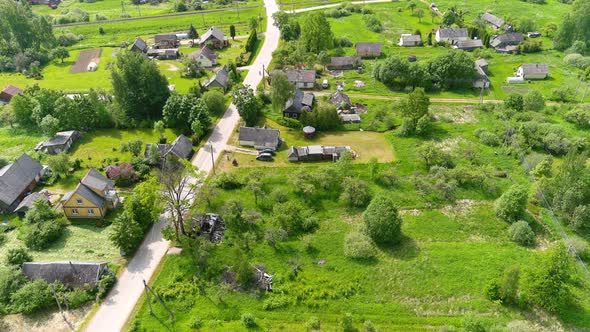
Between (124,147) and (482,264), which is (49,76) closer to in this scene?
(124,147)

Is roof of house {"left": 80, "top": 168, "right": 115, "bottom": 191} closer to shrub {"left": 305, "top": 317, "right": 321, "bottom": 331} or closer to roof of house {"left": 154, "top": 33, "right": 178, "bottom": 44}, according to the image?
shrub {"left": 305, "top": 317, "right": 321, "bottom": 331}

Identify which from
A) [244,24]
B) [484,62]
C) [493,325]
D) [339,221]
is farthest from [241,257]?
[244,24]

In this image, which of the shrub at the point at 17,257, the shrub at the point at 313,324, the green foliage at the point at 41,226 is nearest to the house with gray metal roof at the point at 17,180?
the green foliage at the point at 41,226

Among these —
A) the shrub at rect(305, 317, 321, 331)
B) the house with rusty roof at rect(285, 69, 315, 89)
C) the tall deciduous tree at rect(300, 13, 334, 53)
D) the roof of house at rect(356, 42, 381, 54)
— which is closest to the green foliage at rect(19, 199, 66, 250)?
the shrub at rect(305, 317, 321, 331)

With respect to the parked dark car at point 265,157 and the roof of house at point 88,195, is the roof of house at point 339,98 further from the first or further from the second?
the roof of house at point 88,195

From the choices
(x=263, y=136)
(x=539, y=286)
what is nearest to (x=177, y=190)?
(x=263, y=136)

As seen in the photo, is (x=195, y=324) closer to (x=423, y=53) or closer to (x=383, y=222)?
(x=383, y=222)

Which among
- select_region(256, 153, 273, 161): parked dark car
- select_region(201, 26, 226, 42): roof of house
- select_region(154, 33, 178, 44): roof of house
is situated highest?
select_region(201, 26, 226, 42): roof of house
